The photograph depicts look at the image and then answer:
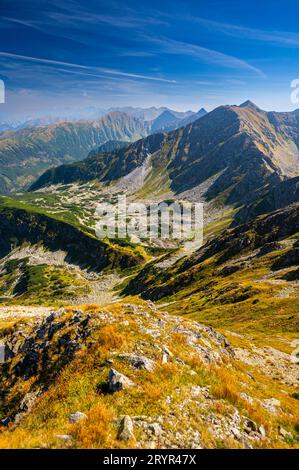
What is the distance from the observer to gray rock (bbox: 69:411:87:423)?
13758 mm

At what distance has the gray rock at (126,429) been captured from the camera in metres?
12.3

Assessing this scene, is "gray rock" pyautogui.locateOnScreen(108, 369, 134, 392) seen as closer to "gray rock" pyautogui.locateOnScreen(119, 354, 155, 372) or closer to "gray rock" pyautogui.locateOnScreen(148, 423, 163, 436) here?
"gray rock" pyautogui.locateOnScreen(119, 354, 155, 372)

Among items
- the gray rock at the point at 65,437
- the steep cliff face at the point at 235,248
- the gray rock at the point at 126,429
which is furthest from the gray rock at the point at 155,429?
the steep cliff face at the point at 235,248

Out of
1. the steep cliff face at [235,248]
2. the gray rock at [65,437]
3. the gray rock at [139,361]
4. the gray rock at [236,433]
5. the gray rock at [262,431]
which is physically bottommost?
the steep cliff face at [235,248]

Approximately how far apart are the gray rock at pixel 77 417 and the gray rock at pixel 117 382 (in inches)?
92.0

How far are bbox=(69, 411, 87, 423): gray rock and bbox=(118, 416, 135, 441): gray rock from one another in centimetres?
190

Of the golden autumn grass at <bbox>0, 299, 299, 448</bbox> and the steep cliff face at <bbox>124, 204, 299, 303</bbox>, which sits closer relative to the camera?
the golden autumn grass at <bbox>0, 299, 299, 448</bbox>

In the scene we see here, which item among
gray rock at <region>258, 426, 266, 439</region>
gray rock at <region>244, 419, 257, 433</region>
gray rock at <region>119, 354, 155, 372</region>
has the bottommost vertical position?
gray rock at <region>258, 426, 266, 439</region>

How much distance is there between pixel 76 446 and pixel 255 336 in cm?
4299

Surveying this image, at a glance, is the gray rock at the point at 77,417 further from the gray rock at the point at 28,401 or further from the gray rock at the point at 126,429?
the gray rock at the point at 28,401

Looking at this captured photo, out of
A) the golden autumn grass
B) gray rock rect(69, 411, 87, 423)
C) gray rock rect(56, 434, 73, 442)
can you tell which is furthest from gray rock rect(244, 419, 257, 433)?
gray rock rect(56, 434, 73, 442)

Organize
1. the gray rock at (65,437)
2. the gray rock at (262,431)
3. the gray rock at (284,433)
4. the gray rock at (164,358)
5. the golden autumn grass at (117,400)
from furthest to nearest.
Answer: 1. the gray rock at (164,358)
2. the gray rock at (284,433)
3. the gray rock at (262,431)
4. the golden autumn grass at (117,400)
5. the gray rock at (65,437)

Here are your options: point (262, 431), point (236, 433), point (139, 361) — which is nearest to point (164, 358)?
point (139, 361)
